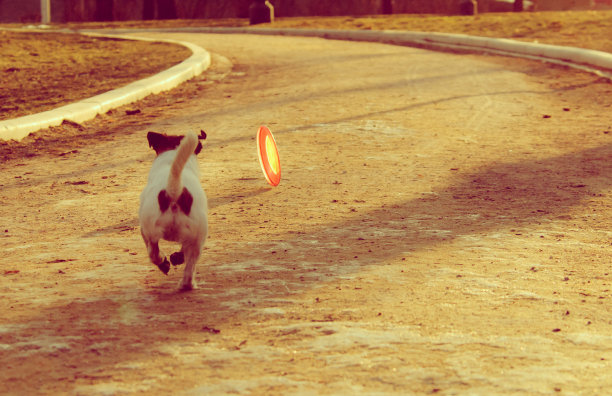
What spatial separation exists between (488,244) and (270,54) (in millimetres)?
11543

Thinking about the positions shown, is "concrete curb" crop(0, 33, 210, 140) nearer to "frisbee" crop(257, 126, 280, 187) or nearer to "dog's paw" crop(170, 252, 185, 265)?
"frisbee" crop(257, 126, 280, 187)

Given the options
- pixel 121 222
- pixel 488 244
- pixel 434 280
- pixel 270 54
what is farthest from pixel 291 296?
pixel 270 54

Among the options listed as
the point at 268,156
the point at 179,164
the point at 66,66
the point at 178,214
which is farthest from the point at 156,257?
the point at 66,66

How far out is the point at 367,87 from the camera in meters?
11.8

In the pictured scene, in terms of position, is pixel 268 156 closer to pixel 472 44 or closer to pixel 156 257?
pixel 156 257

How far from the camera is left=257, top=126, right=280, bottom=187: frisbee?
6.63 meters

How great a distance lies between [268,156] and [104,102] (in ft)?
13.5

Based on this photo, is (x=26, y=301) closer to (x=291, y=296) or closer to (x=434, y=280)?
(x=291, y=296)

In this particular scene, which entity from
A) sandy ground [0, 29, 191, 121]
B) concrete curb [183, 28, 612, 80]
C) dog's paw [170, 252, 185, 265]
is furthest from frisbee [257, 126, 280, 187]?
concrete curb [183, 28, 612, 80]

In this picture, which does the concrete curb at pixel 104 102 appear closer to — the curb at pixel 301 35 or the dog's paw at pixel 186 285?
the curb at pixel 301 35

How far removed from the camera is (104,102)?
10344 mm

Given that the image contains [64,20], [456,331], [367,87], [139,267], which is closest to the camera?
[456,331]

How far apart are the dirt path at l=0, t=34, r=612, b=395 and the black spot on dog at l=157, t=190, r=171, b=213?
17.9 inches

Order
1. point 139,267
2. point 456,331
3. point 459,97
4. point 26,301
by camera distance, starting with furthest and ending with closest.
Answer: point 459,97 < point 139,267 < point 26,301 < point 456,331
